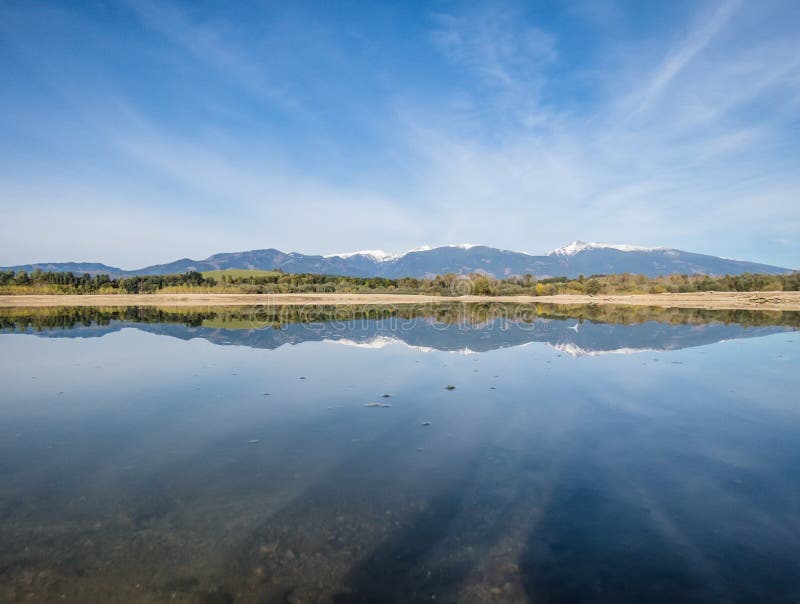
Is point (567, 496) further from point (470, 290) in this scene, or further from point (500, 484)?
point (470, 290)

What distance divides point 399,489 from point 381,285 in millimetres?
167891

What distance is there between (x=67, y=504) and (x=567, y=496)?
321 inches

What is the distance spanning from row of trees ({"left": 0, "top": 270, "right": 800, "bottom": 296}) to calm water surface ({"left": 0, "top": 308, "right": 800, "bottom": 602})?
132m

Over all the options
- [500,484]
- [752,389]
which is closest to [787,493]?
[500,484]

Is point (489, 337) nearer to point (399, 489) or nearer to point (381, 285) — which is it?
point (399, 489)

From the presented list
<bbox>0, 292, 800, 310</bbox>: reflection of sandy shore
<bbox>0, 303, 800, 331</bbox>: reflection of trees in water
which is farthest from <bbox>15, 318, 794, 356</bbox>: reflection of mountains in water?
<bbox>0, 292, 800, 310</bbox>: reflection of sandy shore

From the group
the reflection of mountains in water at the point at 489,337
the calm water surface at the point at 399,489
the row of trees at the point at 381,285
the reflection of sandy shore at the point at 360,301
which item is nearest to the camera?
the calm water surface at the point at 399,489

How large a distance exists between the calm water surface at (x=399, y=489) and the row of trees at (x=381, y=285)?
432 feet

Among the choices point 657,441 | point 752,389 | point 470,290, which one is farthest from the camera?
point 470,290

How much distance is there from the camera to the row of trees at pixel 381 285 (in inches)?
5084

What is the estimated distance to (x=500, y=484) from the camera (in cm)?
760

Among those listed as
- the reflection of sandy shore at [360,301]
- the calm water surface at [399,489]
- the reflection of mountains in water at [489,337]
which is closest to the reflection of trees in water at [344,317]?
the reflection of mountains in water at [489,337]

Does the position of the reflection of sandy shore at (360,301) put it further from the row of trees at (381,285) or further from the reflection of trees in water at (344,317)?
the reflection of trees in water at (344,317)

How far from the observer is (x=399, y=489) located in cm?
733
